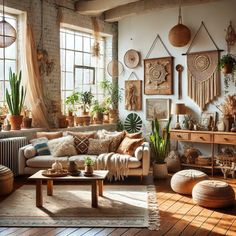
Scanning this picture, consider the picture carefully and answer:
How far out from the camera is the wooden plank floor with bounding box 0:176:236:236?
13.4 ft

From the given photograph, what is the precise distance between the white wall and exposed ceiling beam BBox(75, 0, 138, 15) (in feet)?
3.20

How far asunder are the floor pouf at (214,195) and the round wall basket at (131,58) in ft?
14.2

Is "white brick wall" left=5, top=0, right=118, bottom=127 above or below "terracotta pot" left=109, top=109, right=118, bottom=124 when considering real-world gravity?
above

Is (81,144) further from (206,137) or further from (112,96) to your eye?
(112,96)

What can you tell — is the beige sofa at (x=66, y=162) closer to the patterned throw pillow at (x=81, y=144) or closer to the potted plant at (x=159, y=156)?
the patterned throw pillow at (x=81, y=144)

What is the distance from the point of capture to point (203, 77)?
304 inches

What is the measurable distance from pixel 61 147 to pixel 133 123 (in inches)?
104

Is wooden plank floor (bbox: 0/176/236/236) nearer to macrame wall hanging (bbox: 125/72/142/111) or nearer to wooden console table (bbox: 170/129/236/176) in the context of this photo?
wooden console table (bbox: 170/129/236/176)

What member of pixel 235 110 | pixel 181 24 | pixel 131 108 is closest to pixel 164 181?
pixel 235 110

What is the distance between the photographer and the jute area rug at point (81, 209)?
438cm

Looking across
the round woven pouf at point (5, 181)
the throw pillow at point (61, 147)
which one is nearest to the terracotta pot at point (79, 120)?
the throw pillow at point (61, 147)

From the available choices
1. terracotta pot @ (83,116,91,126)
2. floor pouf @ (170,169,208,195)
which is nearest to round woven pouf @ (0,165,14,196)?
floor pouf @ (170,169,208,195)

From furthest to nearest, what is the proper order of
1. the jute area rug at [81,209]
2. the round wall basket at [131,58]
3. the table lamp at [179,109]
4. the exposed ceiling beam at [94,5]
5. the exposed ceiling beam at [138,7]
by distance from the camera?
the round wall basket at [131,58] < the exposed ceiling beam at [94,5] < the table lamp at [179,109] < the exposed ceiling beam at [138,7] < the jute area rug at [81,209]

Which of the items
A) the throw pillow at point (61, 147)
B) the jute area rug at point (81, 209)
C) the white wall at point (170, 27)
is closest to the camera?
the jute area rug at point (81, 209)
